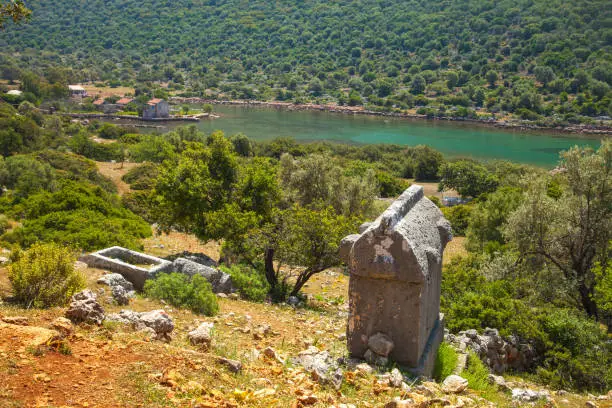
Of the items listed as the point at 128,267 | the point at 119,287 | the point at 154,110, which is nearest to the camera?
the point at 119,287

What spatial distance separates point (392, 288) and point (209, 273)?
20.8 ft

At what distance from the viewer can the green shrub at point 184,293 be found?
10.1 metres

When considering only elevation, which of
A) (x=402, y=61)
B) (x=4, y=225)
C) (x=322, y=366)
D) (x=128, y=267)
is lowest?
(x=4, y=225)

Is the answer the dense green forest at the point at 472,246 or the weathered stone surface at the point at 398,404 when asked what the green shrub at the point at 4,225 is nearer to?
the dense green forest at the point at 472,246

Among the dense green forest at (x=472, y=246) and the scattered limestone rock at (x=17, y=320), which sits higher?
the scattered limestone rock at (x=17, y=320)

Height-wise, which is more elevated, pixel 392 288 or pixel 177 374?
pixel 392 288

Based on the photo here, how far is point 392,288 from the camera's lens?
23.5ft

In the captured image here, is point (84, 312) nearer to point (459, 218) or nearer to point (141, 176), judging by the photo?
point (459, 218)

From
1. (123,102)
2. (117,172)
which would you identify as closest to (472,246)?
(117,172)

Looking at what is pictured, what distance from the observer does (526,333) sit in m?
11.6

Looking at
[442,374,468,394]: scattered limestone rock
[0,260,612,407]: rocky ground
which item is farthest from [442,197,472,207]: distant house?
[442,374,468,394]: scattered limestone rock

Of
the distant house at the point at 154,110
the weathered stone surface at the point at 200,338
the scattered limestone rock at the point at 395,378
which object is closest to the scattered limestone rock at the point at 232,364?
the weathered stone surface at the point at 200,338

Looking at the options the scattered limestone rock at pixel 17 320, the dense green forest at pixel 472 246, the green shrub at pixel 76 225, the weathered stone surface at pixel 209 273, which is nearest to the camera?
the scattered limestone rock at pixel 17 320

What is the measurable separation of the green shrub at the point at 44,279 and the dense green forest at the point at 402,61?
10413 centimetres
